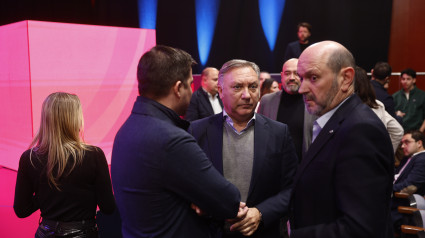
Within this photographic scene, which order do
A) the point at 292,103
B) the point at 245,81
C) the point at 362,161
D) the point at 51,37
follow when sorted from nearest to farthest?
the point at 362,161 → the point at 245,81 → the point at 292,103 → the point at 51,37

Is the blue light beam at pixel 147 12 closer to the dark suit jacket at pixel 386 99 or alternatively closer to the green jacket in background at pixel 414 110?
the green jacket in background at pixel 414 110

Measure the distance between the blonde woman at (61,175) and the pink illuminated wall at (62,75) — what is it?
1441mm

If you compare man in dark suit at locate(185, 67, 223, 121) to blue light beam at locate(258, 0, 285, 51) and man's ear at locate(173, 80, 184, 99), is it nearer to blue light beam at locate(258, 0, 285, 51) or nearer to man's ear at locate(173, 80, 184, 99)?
man's ear at locate(173, 80, 184, 99)

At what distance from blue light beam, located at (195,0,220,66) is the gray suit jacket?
6.63 meters

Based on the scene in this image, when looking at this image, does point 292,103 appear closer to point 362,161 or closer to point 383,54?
point 362,161

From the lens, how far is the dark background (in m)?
8.84

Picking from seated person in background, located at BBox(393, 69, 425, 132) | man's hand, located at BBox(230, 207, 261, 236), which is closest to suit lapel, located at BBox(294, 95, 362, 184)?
man's hand, located at BBox(230, 207, 261, 236)

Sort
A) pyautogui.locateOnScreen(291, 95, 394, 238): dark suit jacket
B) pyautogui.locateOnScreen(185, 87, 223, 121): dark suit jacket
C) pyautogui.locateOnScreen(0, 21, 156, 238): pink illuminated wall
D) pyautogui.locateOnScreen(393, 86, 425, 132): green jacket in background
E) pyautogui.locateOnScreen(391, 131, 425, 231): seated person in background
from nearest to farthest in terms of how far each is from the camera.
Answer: pyautogui.locateOnScreen(291, 95, 394, 238): dark suit jacket
pyautogui.locateOnScreen(391, 131, 425, 231): seated person in background
pyautogui.locateOnScreen(0, 21, 156, 238): pink illuminated wall
pyautogui.locateOnScreen(185, 87, 223, 121): dark suit jacket
pyautogui.locateOnScreen(393, 86, 425, 132): green jacket in background

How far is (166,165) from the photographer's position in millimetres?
1300

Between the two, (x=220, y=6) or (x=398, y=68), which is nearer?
(x=398, y=68)

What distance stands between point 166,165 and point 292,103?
190 cm

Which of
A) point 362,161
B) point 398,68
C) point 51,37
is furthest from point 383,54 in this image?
point 362,161

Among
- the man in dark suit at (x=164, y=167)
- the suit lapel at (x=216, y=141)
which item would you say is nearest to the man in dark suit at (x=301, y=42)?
the suit lapel at (x=216, y=141)

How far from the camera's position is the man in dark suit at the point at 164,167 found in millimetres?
1306
